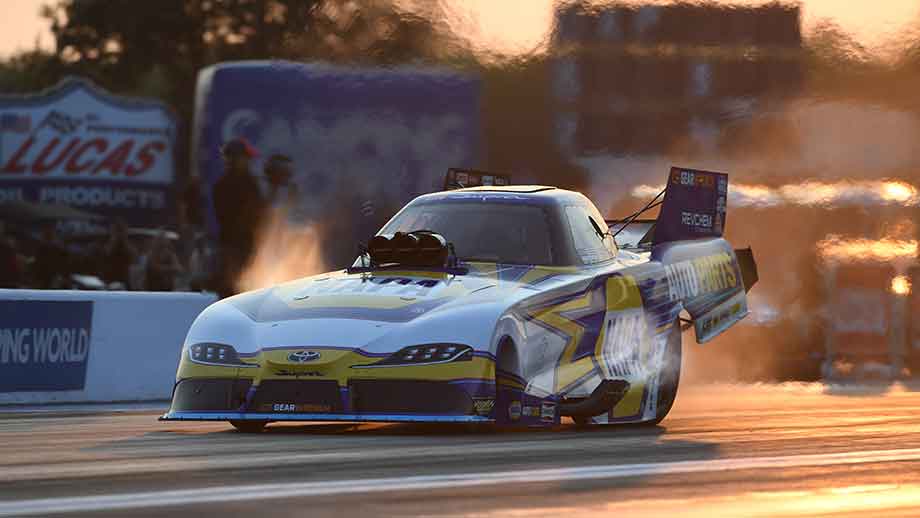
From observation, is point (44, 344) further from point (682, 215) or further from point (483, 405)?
point (483, 405)

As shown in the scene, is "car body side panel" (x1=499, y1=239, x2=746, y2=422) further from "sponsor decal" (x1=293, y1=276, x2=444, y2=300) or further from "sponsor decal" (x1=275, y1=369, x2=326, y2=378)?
"sponsor decal" (x1=275, y1=369, x2=326, y2=378)

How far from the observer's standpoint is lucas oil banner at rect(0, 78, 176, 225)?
48.4m

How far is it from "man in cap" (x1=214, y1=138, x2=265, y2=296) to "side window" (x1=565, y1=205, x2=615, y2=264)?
348 inches

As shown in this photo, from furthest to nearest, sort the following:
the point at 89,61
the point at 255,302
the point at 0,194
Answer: the point at 89,61, the point at 0,194, the point at 255,302

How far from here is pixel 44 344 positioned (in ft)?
50.3

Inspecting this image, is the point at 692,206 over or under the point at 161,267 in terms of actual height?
over

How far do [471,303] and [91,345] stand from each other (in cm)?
650

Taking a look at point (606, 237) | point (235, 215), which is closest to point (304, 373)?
point (606, 237)

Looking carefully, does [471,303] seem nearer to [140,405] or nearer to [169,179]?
[140,405]

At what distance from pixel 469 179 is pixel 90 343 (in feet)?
10.8

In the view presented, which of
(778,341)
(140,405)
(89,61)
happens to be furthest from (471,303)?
(89,61)

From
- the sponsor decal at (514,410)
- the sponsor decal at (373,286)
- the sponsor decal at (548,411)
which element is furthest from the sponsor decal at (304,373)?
the sponsor decal at (548,411)

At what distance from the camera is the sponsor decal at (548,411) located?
10.4m

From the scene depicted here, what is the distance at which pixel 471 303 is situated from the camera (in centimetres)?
1008
